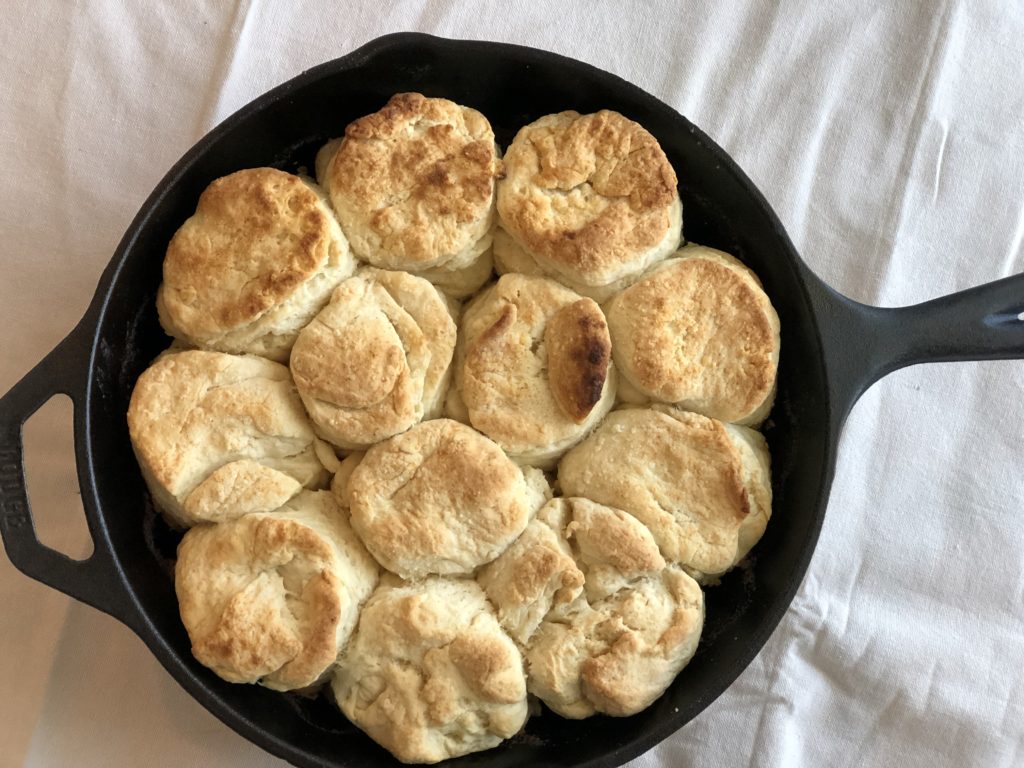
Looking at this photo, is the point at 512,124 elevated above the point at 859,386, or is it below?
above

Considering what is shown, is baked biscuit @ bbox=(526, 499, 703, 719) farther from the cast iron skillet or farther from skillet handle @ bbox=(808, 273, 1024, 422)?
skillet handle @ bbox=(808, 273, 1024, 422)

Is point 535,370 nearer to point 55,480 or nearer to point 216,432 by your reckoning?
point 216,432

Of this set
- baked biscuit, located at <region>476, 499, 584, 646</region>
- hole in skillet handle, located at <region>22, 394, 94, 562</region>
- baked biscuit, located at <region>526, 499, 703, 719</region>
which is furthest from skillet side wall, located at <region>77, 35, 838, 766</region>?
hole in skillet handle, located at <region>22, 394, 94, 562</region>

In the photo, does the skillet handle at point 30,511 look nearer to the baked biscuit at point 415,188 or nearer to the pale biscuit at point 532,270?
the baked biscuit at point 415,188

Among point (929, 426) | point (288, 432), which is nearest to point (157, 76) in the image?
point (288, 432)

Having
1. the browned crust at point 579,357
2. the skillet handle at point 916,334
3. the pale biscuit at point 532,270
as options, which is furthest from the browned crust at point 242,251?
the skillet handle at point 916,334

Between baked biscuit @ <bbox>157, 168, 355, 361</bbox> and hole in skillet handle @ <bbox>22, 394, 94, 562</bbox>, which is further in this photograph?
hole in skillet handle @ <bbox>22, 394, 94, 562</bbox>

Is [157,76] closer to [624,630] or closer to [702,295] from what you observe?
[702,295]
